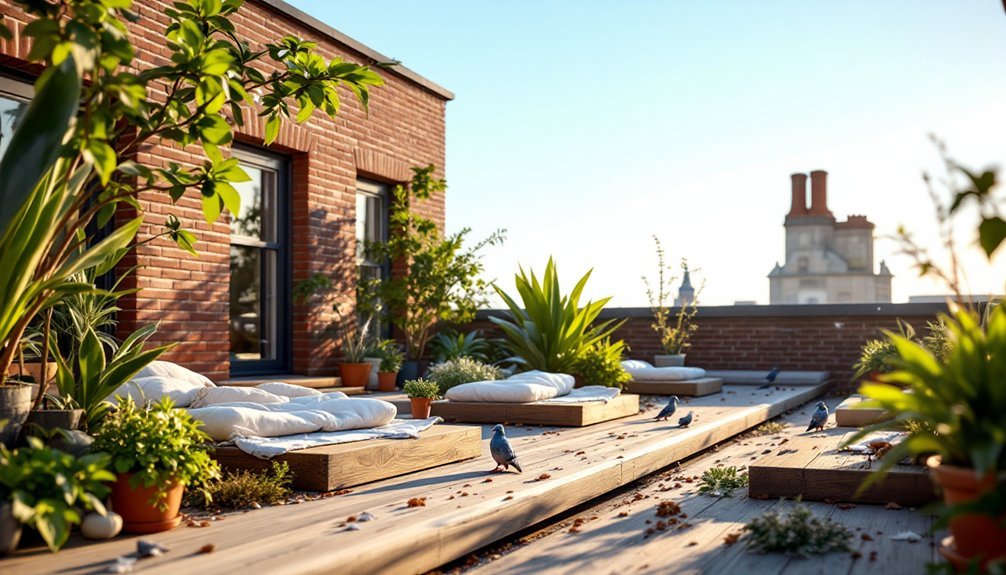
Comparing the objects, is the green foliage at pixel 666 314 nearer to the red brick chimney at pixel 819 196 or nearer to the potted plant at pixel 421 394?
the potted plant at pixel 421 394

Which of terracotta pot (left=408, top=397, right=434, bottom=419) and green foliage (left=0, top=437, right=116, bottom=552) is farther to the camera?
terracotta pot (left=408, top=397, right=434, bottom=419)

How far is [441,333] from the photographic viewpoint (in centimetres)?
934

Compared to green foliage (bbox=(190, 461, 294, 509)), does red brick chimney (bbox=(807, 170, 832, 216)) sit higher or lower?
higher

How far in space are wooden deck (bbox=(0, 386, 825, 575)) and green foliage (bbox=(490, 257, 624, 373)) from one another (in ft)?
8.84

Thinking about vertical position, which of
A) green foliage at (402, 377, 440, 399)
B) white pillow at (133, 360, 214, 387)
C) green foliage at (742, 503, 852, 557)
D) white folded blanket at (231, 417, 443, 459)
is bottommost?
green foliage at (742, 503, 852, 557)

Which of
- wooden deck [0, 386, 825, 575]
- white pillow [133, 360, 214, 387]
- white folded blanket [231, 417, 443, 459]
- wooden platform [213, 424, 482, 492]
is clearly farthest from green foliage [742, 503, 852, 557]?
white pillow [133, 360, 214, 387]

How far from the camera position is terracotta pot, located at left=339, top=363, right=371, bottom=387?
24.2ft

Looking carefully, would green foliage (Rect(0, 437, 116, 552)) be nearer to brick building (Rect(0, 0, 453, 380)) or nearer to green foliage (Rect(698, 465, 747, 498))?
green foliage (Rect(698, 465, 747, 498))

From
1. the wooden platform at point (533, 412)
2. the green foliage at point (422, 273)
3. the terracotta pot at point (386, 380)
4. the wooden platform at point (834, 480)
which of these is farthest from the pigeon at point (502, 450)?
the green foliage at point (422, 273)

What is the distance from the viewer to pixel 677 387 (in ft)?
27.6

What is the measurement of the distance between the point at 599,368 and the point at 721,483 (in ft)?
11.4

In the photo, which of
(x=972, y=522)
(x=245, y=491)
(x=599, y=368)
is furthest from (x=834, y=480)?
(x=599, y=368)

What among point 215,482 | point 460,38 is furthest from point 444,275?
point 215,482

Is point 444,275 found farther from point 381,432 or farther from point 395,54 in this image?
point 381,432
